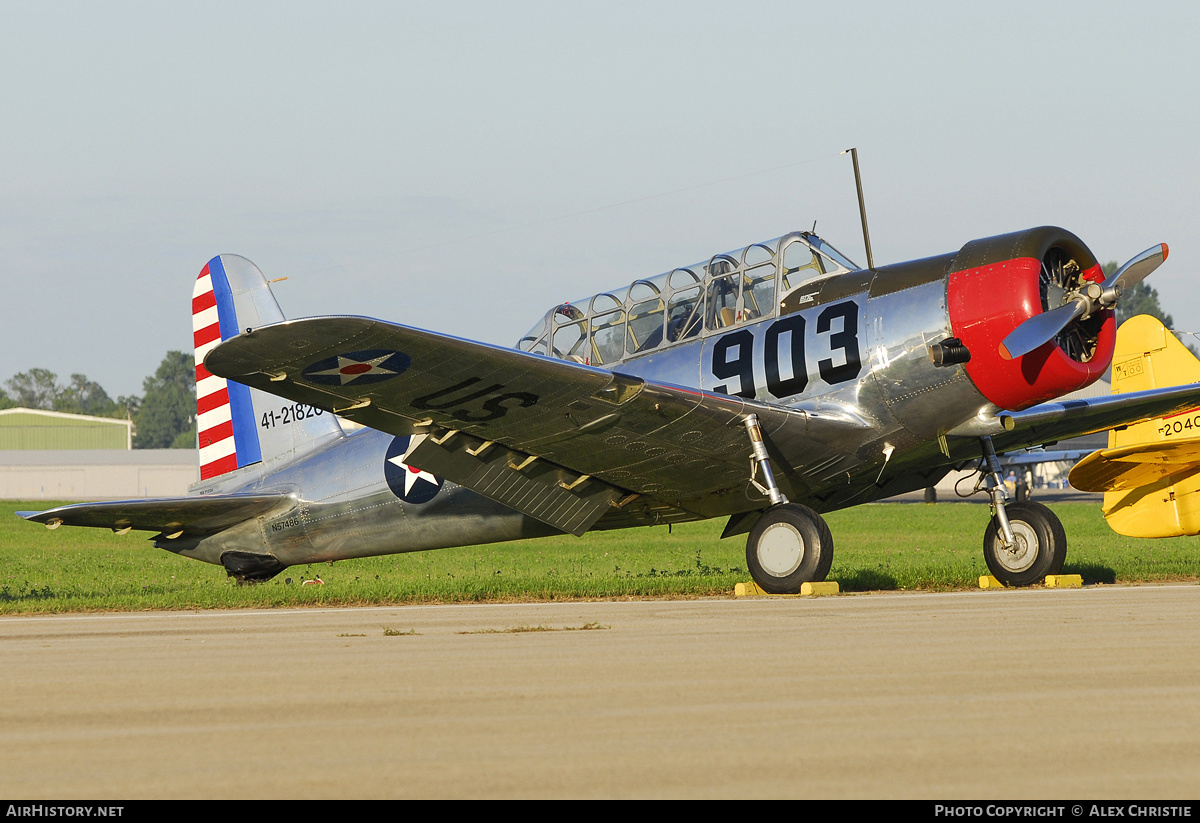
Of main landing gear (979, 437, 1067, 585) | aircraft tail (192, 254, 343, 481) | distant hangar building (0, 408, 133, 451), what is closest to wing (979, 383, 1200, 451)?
main landing gear (979, 437, 1067, 585)

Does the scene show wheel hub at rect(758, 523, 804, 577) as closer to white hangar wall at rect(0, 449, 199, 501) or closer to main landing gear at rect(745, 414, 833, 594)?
main landing gear at rect(745, 414, 833, 594)

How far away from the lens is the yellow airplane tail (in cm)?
1380

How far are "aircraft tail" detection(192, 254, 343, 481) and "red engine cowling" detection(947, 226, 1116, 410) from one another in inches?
274

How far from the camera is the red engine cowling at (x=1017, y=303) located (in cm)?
920

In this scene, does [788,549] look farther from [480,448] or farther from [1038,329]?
[480,448]

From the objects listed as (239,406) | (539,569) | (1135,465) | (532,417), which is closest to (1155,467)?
(1135,465)

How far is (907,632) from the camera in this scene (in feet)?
19.9

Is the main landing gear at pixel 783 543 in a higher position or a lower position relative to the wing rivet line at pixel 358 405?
lower

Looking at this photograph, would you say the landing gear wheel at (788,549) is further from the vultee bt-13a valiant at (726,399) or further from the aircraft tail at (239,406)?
the aircraft tail at (239,406)

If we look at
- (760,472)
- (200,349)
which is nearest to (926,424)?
(760,472)

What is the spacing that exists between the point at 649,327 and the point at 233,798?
8.52m

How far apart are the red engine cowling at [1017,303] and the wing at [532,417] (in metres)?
1.14

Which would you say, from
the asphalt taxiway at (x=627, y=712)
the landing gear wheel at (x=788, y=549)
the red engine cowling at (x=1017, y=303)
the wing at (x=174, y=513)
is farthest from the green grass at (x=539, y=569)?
the asphalt taxiway at (x=627, y=712)
